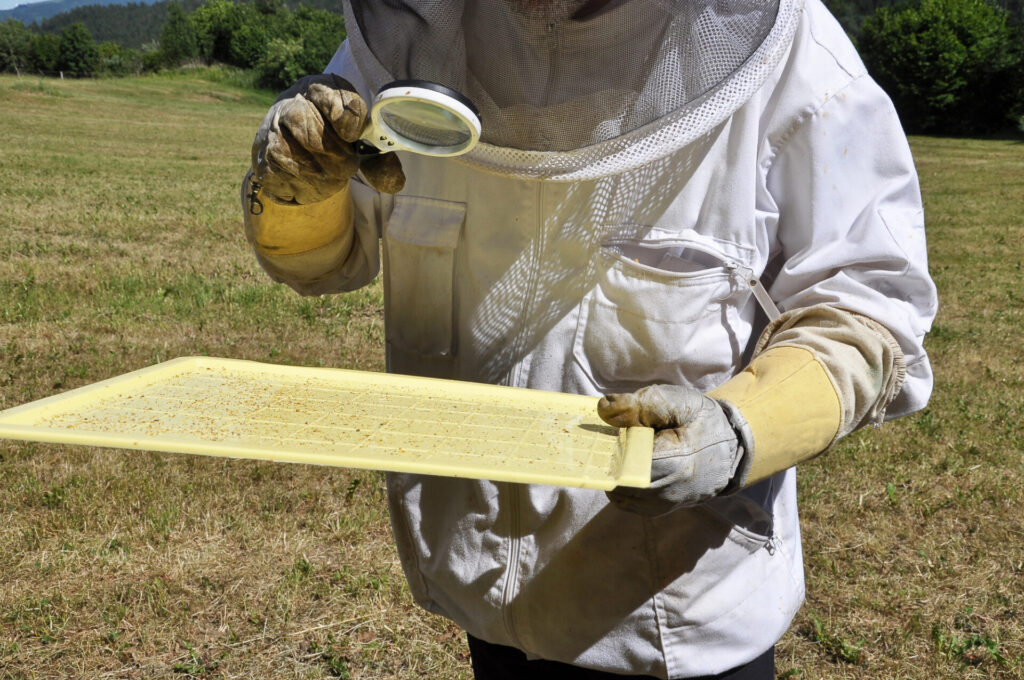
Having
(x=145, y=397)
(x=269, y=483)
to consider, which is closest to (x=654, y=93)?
(x=145, y=397)

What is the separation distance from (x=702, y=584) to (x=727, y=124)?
69cm

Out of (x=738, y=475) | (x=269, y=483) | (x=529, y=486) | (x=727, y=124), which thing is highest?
(x=727, y=124)

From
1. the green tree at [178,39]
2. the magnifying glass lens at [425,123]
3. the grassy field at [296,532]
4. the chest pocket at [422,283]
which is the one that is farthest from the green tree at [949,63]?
the green tree at [178,39]

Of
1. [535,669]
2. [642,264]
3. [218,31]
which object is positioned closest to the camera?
[642,264]

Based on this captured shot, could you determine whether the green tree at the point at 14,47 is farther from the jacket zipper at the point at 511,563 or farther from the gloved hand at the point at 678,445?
the gloved hand at the point at 678,445

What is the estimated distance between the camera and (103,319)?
5.88 meters

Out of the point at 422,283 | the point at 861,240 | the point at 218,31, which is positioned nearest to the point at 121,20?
the point at 218,31

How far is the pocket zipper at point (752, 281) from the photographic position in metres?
1.31

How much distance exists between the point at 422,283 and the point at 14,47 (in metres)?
65.4

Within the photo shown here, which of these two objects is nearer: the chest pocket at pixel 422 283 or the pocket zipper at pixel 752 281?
the pocket zipper at pixel 752 281

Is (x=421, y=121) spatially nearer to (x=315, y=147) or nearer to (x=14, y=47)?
(x=315, y=147)

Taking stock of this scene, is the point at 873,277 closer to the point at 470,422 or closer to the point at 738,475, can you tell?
the point at 738,475

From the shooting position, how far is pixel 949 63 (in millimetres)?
36938

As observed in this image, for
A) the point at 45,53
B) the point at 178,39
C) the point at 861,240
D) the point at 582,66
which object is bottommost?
the point at 45,53
